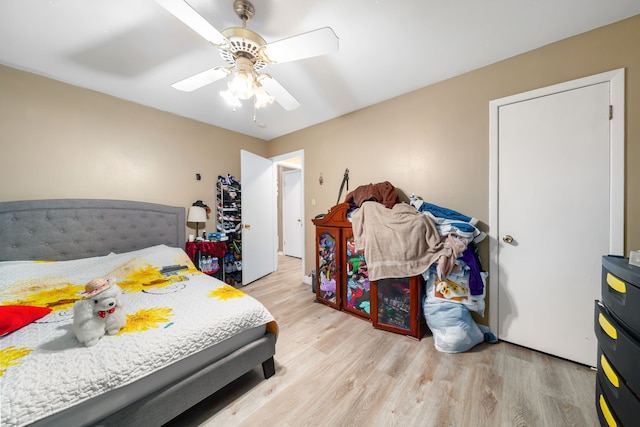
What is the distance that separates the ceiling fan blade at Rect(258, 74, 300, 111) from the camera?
1499 mm

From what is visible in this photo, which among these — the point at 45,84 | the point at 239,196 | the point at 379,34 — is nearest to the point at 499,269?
the point at 379,34

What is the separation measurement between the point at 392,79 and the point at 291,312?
2.66 meters

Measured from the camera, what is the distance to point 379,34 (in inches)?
59.6

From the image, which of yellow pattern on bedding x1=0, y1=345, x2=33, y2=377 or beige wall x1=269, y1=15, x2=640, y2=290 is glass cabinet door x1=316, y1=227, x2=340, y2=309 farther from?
yellow pattern on bedding x1=0, y1=345, x2=33, y2=377

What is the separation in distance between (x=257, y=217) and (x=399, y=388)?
2734 mm

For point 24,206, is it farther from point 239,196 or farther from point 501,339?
point 501,339

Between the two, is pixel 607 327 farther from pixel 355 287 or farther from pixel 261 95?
pixel 261 95

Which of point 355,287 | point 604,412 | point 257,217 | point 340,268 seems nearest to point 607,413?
point 604,412

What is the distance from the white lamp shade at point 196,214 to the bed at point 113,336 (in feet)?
1.66

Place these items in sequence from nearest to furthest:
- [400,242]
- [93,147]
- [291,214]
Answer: [400,242], [93,147], [291,214]

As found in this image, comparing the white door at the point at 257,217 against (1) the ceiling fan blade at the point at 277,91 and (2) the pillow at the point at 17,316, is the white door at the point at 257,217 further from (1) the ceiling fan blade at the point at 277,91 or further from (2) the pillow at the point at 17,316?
(2) the pillow at the point at 17,316

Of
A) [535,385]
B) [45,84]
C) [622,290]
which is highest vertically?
[45,84]

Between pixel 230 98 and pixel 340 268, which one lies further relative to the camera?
pixel 340 268

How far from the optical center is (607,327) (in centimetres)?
104
